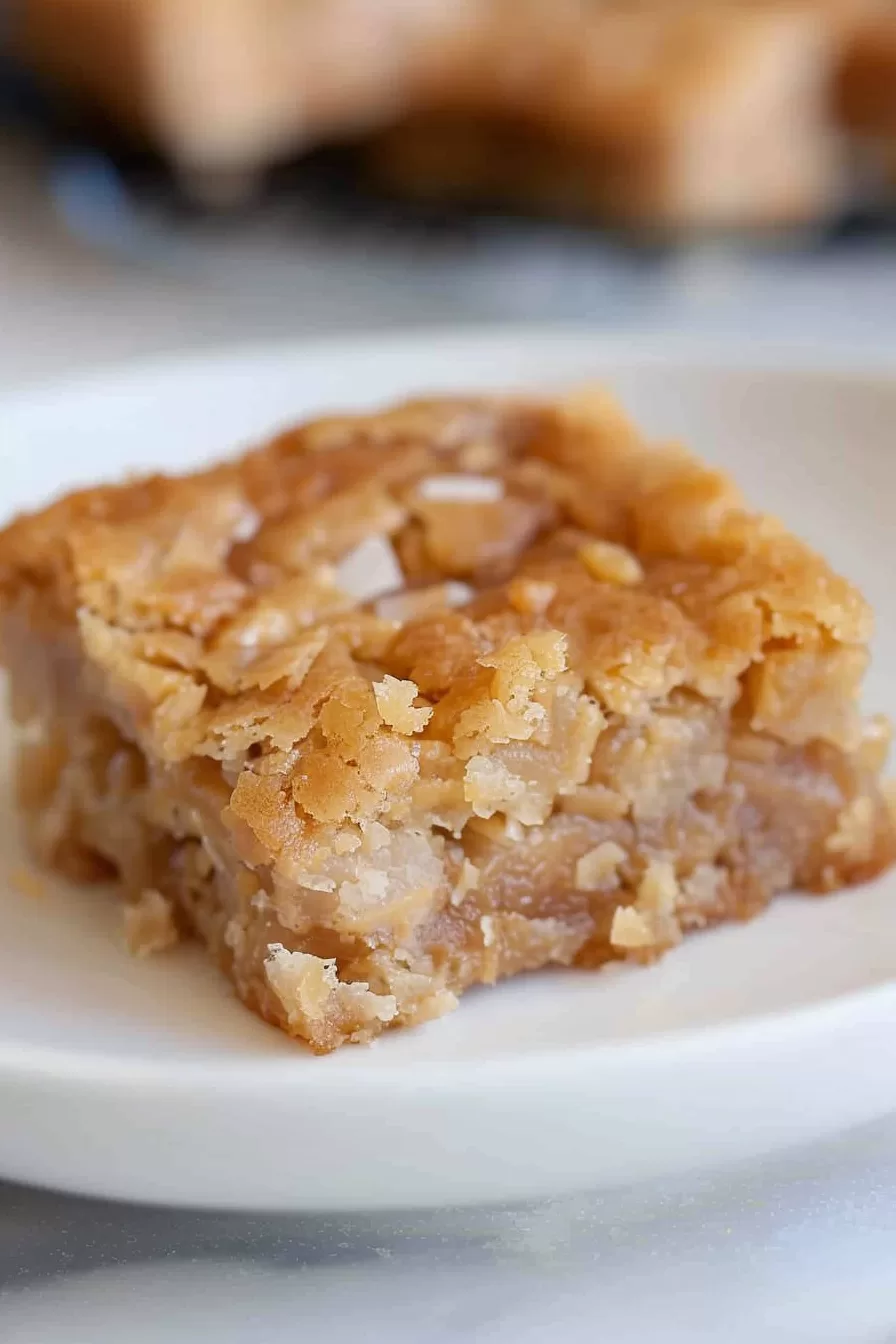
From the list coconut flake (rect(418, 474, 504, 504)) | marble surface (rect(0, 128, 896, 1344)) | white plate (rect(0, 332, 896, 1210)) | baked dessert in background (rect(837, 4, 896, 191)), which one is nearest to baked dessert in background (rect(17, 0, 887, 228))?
baked dessert in background (rect(837, 4, 896, 191))

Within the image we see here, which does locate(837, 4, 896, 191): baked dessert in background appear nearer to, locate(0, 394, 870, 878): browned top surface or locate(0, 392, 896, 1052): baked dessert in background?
locate(0, 394, 870, 878): browned top surface

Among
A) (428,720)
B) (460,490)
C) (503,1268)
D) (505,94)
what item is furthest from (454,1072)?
(505,94)

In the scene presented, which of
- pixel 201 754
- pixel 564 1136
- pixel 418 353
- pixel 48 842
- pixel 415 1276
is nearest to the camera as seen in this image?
pixel 564 1136

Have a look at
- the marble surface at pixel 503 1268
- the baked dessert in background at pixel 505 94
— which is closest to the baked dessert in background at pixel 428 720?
the marble surface at pixel 503 1268

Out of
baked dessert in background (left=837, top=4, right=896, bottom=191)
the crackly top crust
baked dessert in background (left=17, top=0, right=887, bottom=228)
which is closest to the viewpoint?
the crackly top crust

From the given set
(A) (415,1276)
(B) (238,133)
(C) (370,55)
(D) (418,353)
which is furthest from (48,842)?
(C) (370,55)

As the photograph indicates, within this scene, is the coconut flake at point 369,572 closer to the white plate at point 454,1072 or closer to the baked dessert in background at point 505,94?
the white plate at point 454,1072

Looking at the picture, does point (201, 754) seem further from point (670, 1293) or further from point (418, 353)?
point (418, 353)
